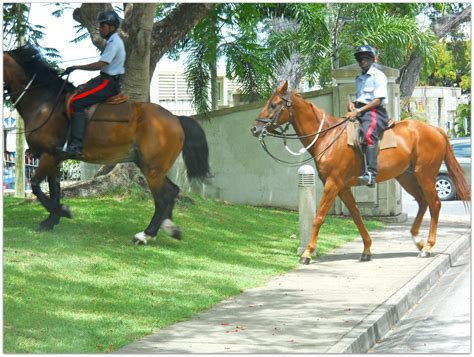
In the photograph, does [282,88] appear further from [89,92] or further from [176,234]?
[89,92]

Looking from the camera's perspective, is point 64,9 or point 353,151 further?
point 64,9

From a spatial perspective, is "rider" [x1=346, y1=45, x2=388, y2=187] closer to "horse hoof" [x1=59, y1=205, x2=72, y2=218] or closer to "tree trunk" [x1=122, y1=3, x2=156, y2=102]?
"horse hoof" [x1=59, y1=205, x2=72, y2=218]

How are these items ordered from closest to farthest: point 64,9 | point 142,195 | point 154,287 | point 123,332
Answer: point 123,332, point 154,287, point 142,195, point 64,9

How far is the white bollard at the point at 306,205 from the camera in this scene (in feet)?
46.9

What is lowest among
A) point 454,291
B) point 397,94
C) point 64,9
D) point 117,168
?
point 454,291

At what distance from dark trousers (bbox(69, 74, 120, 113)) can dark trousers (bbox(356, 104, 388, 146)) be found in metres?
3.45

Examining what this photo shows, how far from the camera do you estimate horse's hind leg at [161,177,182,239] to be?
43.3 feet

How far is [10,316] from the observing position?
28.7 feet

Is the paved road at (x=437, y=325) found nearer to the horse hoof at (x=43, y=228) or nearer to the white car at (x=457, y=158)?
the horse hoof at (x=43, y=228)

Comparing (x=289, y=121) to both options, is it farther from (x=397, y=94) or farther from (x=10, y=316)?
(x=397, y=94)

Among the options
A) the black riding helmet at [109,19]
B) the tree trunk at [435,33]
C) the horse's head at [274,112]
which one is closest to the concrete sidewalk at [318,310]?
the horse's head at [274,112]

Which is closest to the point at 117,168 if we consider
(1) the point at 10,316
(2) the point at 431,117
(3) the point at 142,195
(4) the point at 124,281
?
(3) the point at 142,195

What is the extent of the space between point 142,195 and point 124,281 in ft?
19.8

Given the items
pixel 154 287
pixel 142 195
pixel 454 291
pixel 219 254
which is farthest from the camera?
pixel 142 195
